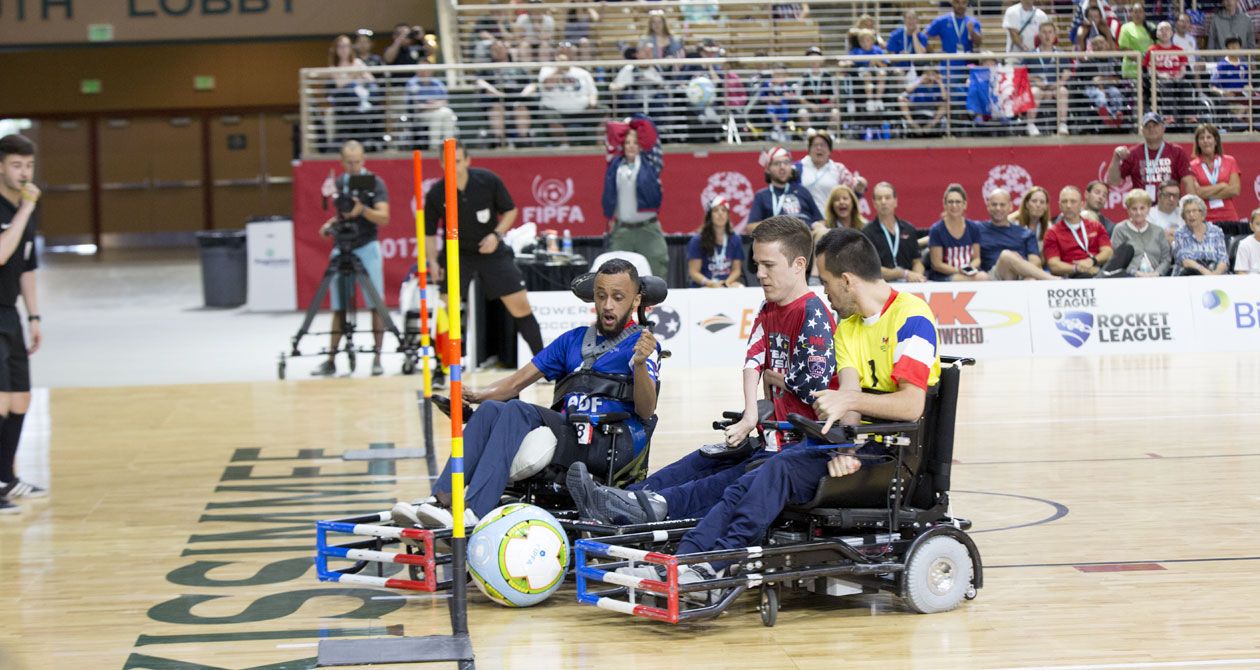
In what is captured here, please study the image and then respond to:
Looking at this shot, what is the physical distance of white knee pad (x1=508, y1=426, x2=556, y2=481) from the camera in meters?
6.49

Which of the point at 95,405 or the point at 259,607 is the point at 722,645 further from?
the point at 95,405

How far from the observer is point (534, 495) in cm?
676

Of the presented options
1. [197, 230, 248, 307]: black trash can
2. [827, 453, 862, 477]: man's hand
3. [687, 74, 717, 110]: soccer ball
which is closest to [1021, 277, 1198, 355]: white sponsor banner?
[687, 74, 717, 110]: soccer ball

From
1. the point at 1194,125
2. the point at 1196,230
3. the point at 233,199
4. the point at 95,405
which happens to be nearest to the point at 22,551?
the point at 95,405

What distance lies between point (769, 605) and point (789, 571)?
155mm

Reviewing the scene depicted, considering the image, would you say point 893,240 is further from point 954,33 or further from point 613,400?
point 613,400

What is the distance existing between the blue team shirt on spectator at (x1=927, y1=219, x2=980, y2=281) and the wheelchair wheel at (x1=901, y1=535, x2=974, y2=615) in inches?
362

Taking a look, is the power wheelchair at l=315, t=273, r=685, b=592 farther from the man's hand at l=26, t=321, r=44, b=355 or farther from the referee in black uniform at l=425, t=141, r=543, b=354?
the referee in black uniform at l=425, t=141, r=543, b=354

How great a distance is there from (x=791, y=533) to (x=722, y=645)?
2.23 feet

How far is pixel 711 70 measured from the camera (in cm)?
2088

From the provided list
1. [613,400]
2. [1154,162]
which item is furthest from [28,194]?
[1154,162]

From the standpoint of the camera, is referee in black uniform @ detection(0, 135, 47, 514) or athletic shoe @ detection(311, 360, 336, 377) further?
athletic shoe @ detection(311, 360, 336, 377)

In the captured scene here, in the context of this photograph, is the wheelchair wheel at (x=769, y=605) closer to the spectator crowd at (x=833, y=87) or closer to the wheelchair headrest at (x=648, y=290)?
the wheelchair headrest at (x=648, y=290)

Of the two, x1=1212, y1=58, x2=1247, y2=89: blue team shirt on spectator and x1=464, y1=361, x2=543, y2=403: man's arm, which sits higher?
x1=1212, y1=58, x2=1247, y2=89: blue team shirt on spectator
